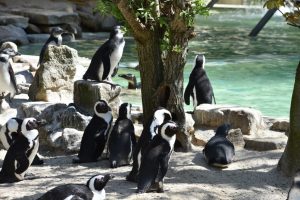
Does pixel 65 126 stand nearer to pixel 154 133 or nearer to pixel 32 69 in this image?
pixel 154 133

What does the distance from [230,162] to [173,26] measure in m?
1.44

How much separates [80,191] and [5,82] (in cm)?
506

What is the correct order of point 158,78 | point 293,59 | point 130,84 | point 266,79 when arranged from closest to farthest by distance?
point 158,78 < point 130,84 < point 266,79 < point 293,59

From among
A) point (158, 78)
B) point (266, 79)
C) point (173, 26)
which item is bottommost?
point (266, 79)

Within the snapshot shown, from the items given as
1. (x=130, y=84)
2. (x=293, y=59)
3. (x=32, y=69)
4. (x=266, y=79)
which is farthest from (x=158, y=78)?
(x=293, y=59)

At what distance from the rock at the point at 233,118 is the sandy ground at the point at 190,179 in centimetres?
135

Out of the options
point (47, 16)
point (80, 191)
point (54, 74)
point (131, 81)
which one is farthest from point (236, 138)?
point (47, 16)

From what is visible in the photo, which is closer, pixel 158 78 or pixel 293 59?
pixel 158 78

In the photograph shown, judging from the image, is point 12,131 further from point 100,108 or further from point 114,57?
point 114,57

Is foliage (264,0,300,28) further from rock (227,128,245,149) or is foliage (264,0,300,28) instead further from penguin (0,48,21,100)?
penguin (0,48,21,100)

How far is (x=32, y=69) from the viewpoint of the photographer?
43.9 feet

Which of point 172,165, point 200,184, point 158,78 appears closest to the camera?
point 200,184

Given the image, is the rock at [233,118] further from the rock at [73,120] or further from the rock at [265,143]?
the rock at [73,120]

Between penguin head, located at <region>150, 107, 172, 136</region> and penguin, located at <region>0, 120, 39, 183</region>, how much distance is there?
1122mm
